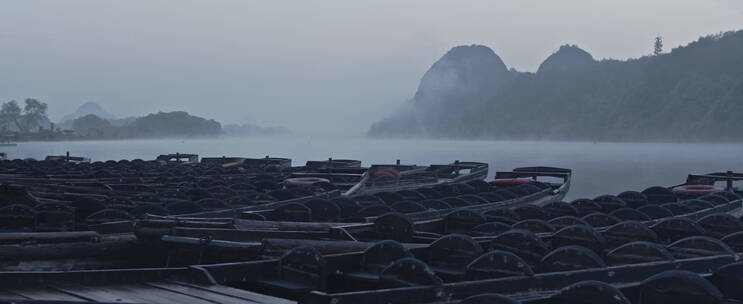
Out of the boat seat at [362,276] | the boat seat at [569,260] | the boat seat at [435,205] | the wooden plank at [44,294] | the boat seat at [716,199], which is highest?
the boat seat at [716,199]

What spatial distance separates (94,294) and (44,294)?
48cm

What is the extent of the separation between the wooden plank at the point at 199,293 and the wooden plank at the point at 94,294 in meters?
0.52

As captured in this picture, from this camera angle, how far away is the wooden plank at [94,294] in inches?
268

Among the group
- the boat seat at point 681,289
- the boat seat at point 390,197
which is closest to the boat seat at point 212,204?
the boat seat at point 390,197

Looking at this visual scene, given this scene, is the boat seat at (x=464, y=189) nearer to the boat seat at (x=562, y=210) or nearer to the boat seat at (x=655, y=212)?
the boat seat at (x=562, y=210)

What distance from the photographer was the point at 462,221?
12906 mm

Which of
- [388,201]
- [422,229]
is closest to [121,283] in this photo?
[422,229]

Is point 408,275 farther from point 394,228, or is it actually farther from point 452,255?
point 394,228

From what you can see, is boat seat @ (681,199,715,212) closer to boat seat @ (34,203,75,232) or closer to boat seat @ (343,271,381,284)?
boat seat @ (343,271,381,284)

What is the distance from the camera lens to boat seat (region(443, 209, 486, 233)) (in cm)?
1271

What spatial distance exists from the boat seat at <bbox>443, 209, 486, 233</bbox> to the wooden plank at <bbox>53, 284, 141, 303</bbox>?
7165mm

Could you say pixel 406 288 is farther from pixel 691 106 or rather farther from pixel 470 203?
pixel 691 106

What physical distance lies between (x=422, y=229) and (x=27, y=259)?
6.83m

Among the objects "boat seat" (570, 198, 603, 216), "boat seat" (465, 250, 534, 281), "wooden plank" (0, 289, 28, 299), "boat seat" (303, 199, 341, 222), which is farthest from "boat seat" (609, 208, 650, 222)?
"wooden plank" (0, 289, 28, 299)
